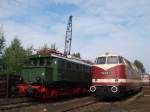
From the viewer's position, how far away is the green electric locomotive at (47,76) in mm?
21203

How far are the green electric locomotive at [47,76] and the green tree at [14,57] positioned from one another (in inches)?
1083

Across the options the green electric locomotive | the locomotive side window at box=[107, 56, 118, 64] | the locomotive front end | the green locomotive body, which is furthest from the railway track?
the locomotive side window at box=[107, 56, 118, 64]

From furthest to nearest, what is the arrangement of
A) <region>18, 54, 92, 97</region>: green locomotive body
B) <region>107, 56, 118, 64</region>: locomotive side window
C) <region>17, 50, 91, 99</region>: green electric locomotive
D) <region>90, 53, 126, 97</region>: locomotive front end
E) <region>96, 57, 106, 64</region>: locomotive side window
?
<region>96, 57, 106, 64</region>: locomotive side window
<region>107, 56, 118, 64</region>: locomotive side window
<region>90, 53, 126, 97</region>: locomotive front end
<region>18, 54, 92, 97</region>: green locomotive body
<region>17, 50, 91, 99</region>: green electric locomotive

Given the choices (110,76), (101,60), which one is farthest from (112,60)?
(110,76)

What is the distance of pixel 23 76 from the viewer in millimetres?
22266

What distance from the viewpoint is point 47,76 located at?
2130 cm

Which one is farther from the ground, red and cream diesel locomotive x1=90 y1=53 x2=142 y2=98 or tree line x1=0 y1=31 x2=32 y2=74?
tree line x1=0 y1=31 x2=32 y2=74

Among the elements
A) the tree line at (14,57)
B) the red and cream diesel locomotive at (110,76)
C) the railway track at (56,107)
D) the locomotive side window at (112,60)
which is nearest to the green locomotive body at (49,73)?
the railway track at (56,107)

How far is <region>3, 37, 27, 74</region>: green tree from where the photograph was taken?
2076 inches

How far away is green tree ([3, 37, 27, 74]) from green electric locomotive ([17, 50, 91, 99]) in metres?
27.5

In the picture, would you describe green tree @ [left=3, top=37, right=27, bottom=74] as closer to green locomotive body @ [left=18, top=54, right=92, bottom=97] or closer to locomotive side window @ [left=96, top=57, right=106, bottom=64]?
green locomotive body @ [left=18, top=54, right=92, bottom=97]

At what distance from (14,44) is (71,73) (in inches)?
1471

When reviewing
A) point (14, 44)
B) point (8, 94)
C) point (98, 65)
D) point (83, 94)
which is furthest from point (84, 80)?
point (14, 44)

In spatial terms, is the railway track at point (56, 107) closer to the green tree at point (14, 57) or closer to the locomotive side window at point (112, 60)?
the locomotive side window at point (112, 60)
